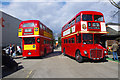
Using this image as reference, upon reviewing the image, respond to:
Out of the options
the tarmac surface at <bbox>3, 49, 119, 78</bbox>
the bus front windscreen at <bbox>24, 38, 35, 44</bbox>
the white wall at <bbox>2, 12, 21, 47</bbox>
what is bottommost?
the tarmac surface at <bbox>3, 49, 119, 78</bbox>

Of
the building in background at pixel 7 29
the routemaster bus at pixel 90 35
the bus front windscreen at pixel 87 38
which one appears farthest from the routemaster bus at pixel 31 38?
the bus front windscreen at pixel 87 38

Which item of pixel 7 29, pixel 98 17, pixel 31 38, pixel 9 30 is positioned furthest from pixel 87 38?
pixel 9 30

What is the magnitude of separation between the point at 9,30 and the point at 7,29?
1.89ft

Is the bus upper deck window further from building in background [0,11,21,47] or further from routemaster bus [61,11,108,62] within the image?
building in background [0,11,21,47]

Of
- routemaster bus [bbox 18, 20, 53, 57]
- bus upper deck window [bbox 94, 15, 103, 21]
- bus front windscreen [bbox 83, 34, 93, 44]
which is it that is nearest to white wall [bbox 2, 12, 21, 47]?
routemaster bus [bbox 18, 20, 53, 57]

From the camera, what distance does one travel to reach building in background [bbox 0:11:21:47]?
41.2ft

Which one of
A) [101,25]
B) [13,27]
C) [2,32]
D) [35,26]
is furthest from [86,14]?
[13,27]

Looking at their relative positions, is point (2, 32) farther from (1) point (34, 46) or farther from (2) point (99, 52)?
(2) point (99, 52)

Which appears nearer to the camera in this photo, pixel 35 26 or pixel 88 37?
pixel 88 37

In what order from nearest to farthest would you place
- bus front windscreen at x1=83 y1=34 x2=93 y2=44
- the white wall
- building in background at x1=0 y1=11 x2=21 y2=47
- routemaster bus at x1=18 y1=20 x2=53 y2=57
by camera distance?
bus front windscreen at x1=83 y1=34 x2=93 y2=44, routemaster bus at x1=18 y1=20 x2=53 y2=57, building in background at x1=0 y1=11 x2=21 y2=47, the white wall

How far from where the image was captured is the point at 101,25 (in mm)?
8586

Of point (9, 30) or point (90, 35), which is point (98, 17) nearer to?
point (90, 35)

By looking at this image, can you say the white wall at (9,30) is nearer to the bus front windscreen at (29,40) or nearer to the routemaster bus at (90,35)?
the bus front windscreen at (29,40)

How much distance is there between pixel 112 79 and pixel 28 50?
8.33 m
